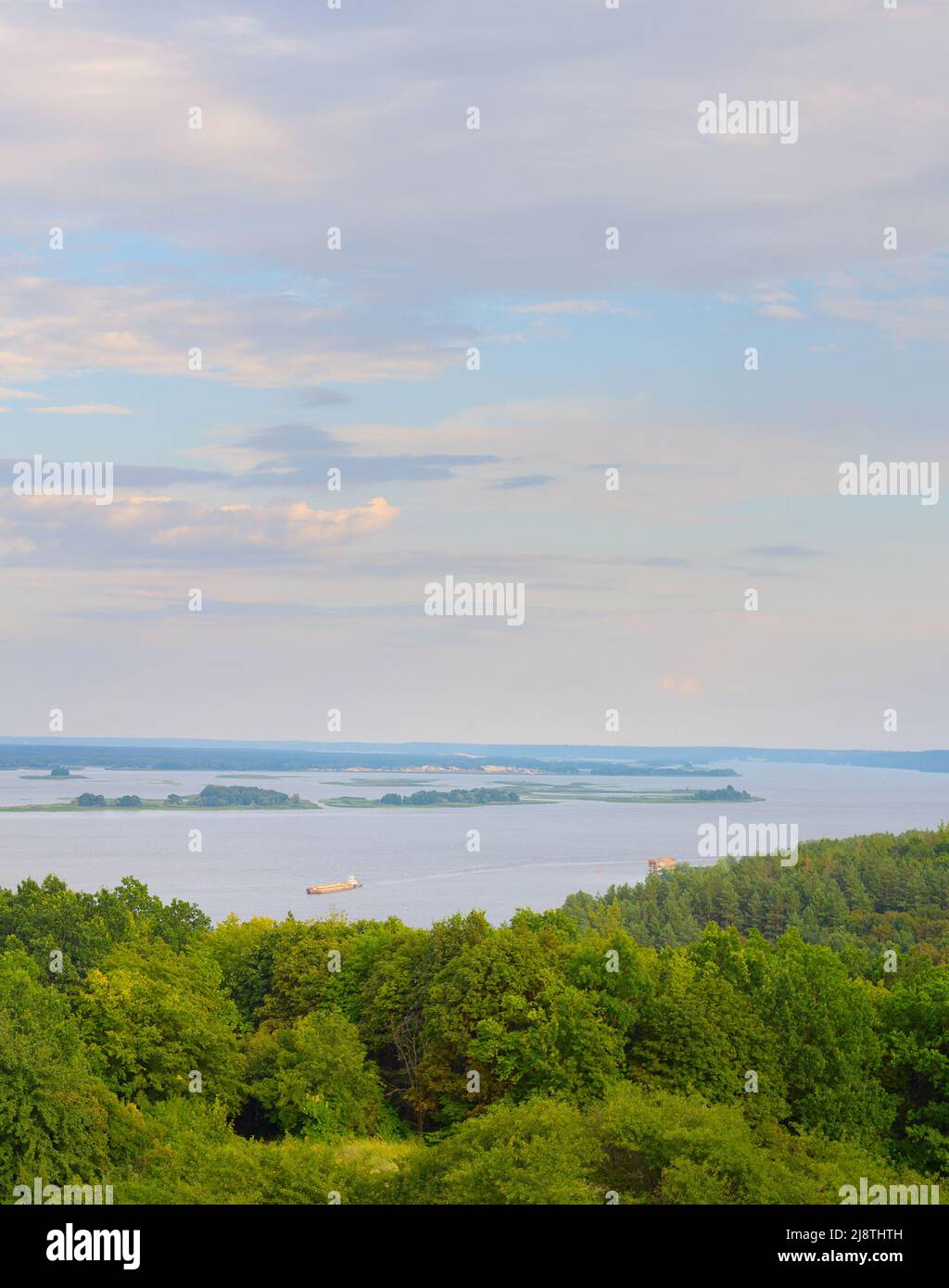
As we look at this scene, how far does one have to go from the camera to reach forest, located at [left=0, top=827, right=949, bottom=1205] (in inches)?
888

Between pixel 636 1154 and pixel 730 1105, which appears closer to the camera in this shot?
pixel 636 1154

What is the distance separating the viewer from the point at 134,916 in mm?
41281

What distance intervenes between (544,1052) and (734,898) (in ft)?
161

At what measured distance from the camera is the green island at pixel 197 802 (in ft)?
487

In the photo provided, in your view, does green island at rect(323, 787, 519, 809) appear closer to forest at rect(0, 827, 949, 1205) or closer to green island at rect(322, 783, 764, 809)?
green island at rect(322, 783, 764, 809)

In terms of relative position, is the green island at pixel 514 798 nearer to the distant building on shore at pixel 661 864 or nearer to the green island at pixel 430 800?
the green island at pixel 430 800

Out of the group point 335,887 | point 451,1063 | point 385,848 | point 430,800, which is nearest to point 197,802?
point 430,800

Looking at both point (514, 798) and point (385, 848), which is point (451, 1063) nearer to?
point (385, 848)

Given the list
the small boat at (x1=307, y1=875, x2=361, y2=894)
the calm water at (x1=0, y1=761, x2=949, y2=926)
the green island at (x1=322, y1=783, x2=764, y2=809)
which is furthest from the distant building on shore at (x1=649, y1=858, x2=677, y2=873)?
the green island at (x1=322, y1=783, x2=764, y2=809)

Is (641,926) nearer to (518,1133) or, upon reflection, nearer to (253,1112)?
(253,1112)

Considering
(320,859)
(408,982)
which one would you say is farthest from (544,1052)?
(320,859)

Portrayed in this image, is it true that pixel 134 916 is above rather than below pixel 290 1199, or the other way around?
above
